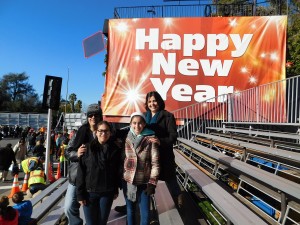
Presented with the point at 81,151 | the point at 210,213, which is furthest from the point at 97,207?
the point at 210,213

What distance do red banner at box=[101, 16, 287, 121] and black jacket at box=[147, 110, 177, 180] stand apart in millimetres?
8338

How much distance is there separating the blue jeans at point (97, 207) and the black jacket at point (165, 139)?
0.72 metres

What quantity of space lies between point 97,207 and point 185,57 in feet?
31.7

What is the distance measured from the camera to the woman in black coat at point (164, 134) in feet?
11.6

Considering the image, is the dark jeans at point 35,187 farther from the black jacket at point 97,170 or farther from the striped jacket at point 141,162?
the striped jacket at point 141,162

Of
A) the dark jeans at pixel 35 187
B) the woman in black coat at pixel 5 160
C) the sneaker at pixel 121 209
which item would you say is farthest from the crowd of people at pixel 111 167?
the woman in black coat at pixel 5 160

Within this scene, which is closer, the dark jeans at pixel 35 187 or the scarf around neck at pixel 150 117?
the scarf around neck at pixel 150 117

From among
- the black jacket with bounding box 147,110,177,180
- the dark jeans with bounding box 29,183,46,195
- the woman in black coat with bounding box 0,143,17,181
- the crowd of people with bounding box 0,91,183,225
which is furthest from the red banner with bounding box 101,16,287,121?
the crowd of people with bounding box 0,91,183,225

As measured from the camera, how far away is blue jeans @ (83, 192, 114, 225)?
312cm

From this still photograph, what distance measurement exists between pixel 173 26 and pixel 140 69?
2181 mm

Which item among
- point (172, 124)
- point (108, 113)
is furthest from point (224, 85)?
point (172, 124)

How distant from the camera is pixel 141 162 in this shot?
10.4ft

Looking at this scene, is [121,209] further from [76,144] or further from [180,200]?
[76,144]

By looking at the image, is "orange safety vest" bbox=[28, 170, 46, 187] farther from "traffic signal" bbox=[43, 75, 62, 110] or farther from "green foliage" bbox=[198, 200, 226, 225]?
"green foliage" bbox=[198, 200, 226, 225]
